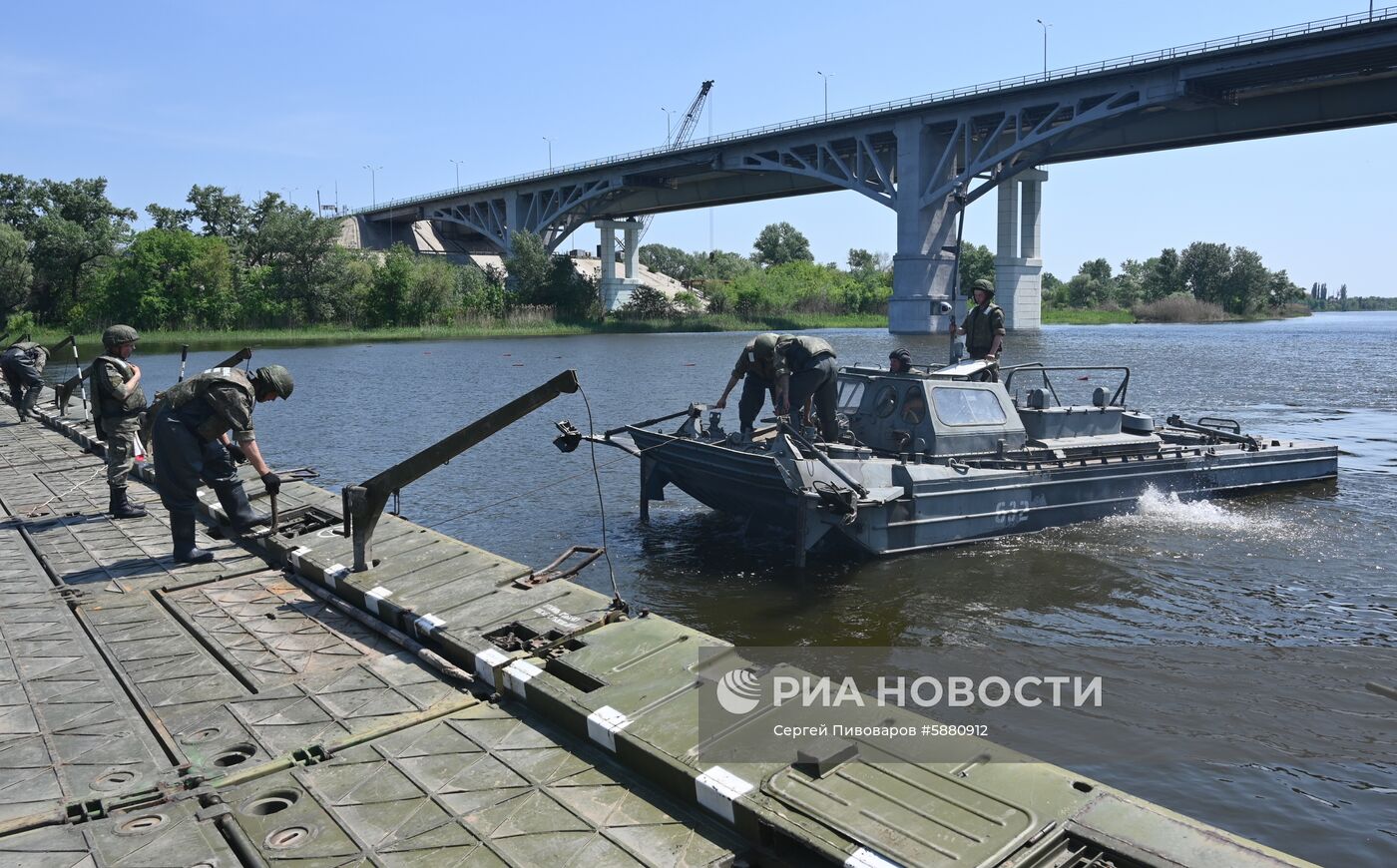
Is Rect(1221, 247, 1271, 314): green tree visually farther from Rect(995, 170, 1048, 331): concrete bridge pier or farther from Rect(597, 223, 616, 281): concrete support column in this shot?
Rect(597, 223, 616, 281): concrete support column

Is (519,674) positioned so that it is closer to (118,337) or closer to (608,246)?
(118,337)

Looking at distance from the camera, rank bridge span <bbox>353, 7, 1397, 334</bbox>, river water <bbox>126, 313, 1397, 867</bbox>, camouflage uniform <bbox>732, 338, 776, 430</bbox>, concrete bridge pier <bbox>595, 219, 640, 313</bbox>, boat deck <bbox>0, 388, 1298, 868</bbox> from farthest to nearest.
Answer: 1. concrete bridge pier <bbox>595, 219, 640, 313</bbox>
2. bridge span <bbox>353, 7, 1397, 334</bbox>
3. camouflage uniform <bbox>732, 338, 776, 430</bbox>
4. river water <bbox>126, 313, 1397, 867</bbox>
5. boat deck <bbox>0, 388, 1298, 868</bbox>

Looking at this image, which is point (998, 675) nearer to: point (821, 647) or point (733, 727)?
point (821, 647)

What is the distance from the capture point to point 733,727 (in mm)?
4773

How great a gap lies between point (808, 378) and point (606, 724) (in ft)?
27.9

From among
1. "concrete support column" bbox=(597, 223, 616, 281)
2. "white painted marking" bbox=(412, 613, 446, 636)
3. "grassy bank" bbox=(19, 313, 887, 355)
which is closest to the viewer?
"white painted marking" bbox=(412, 613, 446, 636)

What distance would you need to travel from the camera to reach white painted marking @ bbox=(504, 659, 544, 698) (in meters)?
5.54

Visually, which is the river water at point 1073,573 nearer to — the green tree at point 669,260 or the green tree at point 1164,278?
the green tree at point 1164,278

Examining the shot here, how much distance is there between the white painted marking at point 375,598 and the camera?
7.02 meters

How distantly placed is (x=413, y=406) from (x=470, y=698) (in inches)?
918

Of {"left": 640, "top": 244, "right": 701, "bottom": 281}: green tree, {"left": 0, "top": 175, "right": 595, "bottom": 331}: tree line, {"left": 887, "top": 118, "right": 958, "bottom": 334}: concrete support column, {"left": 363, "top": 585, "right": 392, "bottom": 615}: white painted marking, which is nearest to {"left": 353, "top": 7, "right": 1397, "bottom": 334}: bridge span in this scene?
{"left": 887, "top": 118, "right": 958, "bottom": 334}: concrete support column

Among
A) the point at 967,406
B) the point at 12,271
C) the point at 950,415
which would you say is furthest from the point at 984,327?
the point at 12,271

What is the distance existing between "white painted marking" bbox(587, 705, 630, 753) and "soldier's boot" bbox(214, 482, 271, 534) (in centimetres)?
520

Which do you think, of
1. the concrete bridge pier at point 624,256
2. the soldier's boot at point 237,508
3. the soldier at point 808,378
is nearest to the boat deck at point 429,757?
the soldier's boot at point 237,508
